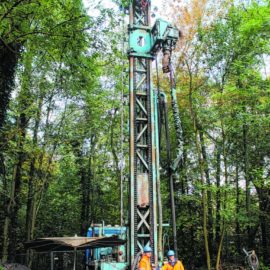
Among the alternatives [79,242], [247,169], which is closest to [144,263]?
[79,242]

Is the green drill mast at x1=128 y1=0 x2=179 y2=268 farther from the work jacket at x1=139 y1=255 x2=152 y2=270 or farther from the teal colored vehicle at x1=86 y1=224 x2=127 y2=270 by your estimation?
the teal colored vehicle at x1=86 y1=224 x2=127 y2=270

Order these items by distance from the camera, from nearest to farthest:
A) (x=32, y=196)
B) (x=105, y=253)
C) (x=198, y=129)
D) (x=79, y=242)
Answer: (x=79, y=242), (x=105, y=253), (x=32, y=196), (x=198, y=129)

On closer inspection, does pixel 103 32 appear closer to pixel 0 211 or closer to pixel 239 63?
pixel 239 63

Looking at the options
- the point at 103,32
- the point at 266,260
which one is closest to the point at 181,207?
the point at 266,260

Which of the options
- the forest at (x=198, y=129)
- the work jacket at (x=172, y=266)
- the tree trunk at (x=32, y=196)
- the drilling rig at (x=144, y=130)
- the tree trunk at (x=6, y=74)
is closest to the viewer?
the work jacket at (x=172, y=266)

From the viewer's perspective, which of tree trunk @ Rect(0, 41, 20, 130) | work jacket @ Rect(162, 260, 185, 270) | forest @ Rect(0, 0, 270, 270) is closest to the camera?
work jacket @ Rect(162, 260, 185, 270)

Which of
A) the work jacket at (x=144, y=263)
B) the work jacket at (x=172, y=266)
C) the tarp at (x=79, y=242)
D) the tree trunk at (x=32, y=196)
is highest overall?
the tree trunk at (x=32, y=196)

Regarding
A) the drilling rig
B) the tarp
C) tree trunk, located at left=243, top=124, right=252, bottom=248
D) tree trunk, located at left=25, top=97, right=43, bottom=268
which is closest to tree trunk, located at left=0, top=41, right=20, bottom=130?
the drilling rig

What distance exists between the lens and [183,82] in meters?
16.0

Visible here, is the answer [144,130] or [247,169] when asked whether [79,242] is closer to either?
[144,130]

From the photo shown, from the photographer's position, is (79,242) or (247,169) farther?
(247,169)

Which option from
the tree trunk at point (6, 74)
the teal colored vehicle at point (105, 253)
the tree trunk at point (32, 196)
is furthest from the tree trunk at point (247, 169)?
the tree trunk at point (6, 74)

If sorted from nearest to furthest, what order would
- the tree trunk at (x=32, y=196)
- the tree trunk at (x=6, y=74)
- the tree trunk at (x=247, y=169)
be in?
1. the tree trunk at (x=6, y=74)
2. the tree trunk at (x=32, y=196)
3. the tree trunk at (x=247, y=169)

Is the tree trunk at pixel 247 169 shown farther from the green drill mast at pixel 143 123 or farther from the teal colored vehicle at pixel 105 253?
the green drill mast at pixel 143 123
